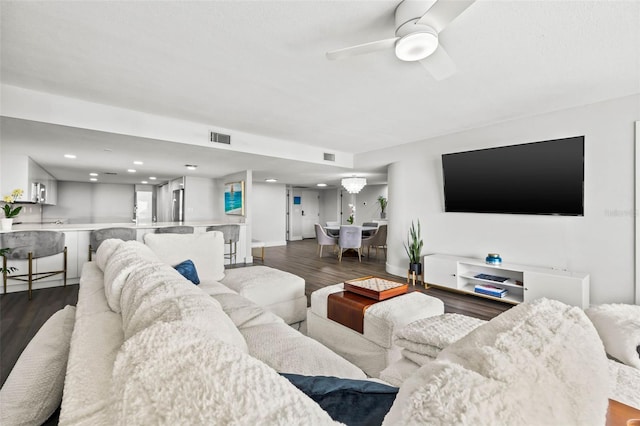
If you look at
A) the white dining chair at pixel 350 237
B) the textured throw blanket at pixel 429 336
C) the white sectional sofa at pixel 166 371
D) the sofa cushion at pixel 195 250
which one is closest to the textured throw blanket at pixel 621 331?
the textured throw blanket at pixel 429 336

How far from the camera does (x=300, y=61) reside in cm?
222

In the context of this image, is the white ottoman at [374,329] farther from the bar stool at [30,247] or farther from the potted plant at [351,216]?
the potted plant at [351,216]

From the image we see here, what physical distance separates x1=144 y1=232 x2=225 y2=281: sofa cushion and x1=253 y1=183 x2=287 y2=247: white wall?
5.74 meters

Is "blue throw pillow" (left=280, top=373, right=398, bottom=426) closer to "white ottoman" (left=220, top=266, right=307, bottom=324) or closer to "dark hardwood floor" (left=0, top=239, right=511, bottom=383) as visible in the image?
"white ottoman" (left=220, top=266, right=307, bottom=324)

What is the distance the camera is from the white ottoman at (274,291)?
97.9 inches

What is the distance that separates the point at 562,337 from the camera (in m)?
0.52

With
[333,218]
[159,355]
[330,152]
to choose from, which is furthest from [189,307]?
[333,218]

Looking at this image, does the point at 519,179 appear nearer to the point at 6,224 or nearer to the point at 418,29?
the point at 418,29

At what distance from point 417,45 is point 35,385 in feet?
7.45

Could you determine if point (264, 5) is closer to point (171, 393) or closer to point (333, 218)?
point (171, 393)

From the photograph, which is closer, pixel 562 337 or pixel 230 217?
pixel 562 337

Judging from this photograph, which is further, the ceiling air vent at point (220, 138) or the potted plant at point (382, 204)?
the potted plant at point (382, 204)

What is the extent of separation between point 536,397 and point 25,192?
655cm

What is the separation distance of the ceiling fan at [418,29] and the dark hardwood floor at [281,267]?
2736 millimetres
